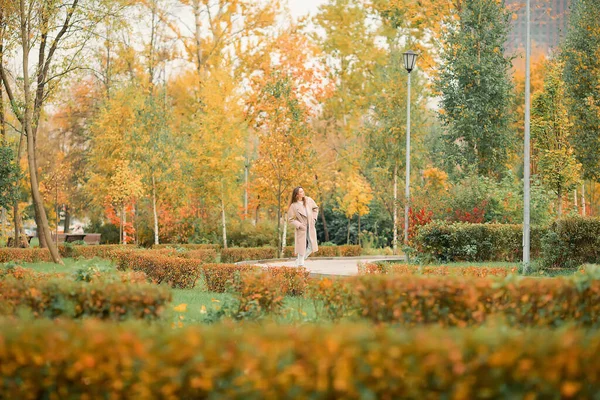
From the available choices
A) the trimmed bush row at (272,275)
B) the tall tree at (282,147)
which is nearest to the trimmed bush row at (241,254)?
the tall tree at (282,147)

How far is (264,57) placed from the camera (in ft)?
114

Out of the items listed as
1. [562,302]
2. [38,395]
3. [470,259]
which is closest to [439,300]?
[562,302]

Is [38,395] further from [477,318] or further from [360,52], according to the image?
[360,52]

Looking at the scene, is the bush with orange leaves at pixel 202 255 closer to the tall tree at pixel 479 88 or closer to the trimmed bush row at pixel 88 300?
the tall tree at pixel 479 88

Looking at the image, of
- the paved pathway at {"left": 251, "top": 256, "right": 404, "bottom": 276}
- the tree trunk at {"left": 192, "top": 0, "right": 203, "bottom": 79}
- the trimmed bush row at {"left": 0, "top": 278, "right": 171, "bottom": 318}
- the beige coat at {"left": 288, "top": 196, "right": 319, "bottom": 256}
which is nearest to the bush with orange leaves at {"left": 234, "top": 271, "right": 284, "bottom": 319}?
the trimmed bush row at {"left": 0, "top": 278, "right": 171, "bottom": 318}

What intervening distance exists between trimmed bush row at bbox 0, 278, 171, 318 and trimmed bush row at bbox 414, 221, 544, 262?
11.9 meters

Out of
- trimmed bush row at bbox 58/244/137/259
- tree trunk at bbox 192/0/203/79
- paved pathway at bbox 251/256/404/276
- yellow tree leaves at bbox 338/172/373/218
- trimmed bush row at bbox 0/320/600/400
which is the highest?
tree trunk at bbox 192/0/203/79

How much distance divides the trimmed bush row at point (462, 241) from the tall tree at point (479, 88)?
30.2 ft

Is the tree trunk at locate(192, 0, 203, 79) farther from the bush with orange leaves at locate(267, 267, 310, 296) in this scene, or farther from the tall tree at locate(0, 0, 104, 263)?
the bush with orange leaves at locate(267, 267, 310, 296)

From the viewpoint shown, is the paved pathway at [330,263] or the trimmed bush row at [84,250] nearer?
the paved pathway at [330,263]

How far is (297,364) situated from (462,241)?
14.2 metres

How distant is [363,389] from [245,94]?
30269 mm

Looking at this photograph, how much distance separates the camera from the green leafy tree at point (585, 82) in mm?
24797

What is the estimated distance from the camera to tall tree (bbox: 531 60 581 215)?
21.4 meters
